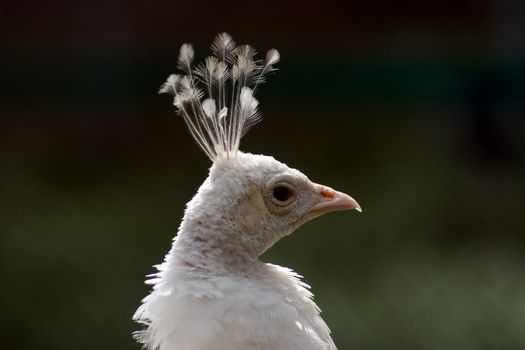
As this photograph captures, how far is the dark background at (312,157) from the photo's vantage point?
16.0 feet

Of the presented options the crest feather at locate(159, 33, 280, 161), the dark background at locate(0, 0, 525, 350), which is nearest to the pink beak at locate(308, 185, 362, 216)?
the crest feather at locate(159, 33, 280, 161)

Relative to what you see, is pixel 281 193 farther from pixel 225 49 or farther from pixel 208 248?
pixel 225 49

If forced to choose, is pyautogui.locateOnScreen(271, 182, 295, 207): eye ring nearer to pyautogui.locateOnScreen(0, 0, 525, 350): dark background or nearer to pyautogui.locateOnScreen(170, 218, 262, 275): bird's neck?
pyautogui.locateOnScreen(170, 218, 262, 275): bird's neck

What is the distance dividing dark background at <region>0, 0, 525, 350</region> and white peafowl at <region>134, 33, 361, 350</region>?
8.39 feet

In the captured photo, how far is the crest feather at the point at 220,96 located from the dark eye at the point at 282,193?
0.39 feet

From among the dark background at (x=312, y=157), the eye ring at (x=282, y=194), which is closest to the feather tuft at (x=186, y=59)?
the eye ring at (x=282, y=194)

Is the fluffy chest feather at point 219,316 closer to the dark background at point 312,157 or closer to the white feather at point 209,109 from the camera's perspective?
the white feather at point 209,109

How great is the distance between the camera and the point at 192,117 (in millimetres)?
2268

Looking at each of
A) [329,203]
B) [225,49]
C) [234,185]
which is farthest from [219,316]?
[225,49]

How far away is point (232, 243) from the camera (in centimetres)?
197

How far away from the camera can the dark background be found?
4883mm
